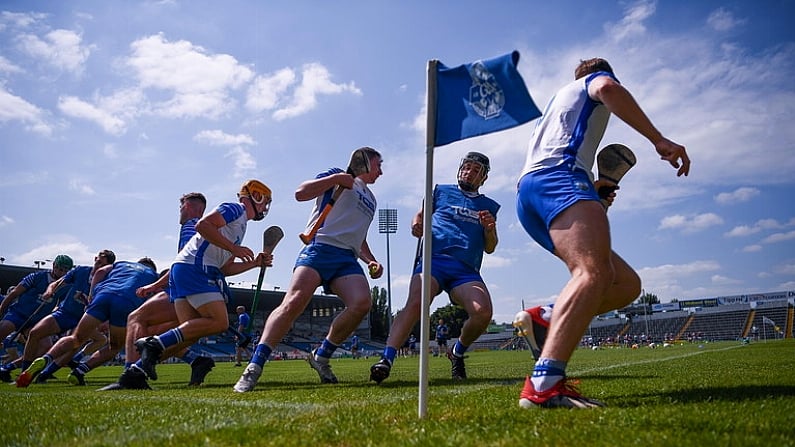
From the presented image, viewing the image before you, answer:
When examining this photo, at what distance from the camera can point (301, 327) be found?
64.4 m

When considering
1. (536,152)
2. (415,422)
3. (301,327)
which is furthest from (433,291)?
(301,327)

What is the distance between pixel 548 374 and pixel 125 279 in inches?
290

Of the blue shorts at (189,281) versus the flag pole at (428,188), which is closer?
the flag pole at (428,188)

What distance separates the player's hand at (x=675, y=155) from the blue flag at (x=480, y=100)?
32.3 inches

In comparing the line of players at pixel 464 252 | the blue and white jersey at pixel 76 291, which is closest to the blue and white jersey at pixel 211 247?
the line of players at pixel 464 252

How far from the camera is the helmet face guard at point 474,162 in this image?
20.5 ft

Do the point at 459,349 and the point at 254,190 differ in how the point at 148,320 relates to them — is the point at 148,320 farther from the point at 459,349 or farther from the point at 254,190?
the point at 459,349

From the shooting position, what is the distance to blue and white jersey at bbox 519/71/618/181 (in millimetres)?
3322

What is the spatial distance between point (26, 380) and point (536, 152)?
726 centimetres

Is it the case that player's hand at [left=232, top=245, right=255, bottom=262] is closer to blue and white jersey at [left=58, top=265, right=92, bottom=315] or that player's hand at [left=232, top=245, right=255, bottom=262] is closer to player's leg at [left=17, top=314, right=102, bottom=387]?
player's leg at [left=17, top=314, right=102, bottom=387]

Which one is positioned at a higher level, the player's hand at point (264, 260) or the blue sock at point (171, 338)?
the player's hand at point (264, 260)

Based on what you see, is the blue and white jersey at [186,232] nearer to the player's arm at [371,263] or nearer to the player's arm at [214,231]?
the player's arm at [214,231]

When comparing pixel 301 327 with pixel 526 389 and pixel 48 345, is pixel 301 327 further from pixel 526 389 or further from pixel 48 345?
pixel 526 389

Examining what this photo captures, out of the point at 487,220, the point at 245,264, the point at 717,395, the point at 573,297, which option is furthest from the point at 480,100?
the point at 245,264
